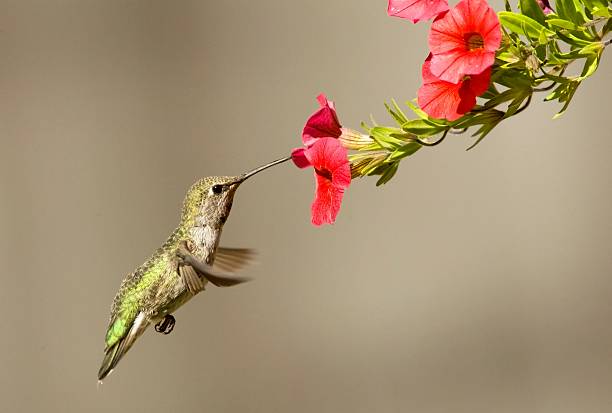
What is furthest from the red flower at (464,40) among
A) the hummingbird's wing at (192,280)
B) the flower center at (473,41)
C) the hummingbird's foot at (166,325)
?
the hummingbird's foot at (166,325)

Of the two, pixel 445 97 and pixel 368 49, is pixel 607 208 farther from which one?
pixel 445 97

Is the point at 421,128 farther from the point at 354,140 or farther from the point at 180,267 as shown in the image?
the point at 180,267

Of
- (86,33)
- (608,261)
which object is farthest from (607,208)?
(86,33)

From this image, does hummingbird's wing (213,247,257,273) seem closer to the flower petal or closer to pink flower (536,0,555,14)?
the flower petal

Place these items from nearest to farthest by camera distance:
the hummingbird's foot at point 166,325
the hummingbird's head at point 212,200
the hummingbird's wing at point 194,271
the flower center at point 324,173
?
the flower center at point 324,173
the hummingbird's wing at point 194,271
the hummingbird's head at point 212,200
the hummingbird's foot at point 166,325

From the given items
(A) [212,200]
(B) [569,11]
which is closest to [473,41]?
(B) [569,11]

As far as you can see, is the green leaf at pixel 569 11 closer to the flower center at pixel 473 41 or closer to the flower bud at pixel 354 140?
the flower center at pixel 473 41
